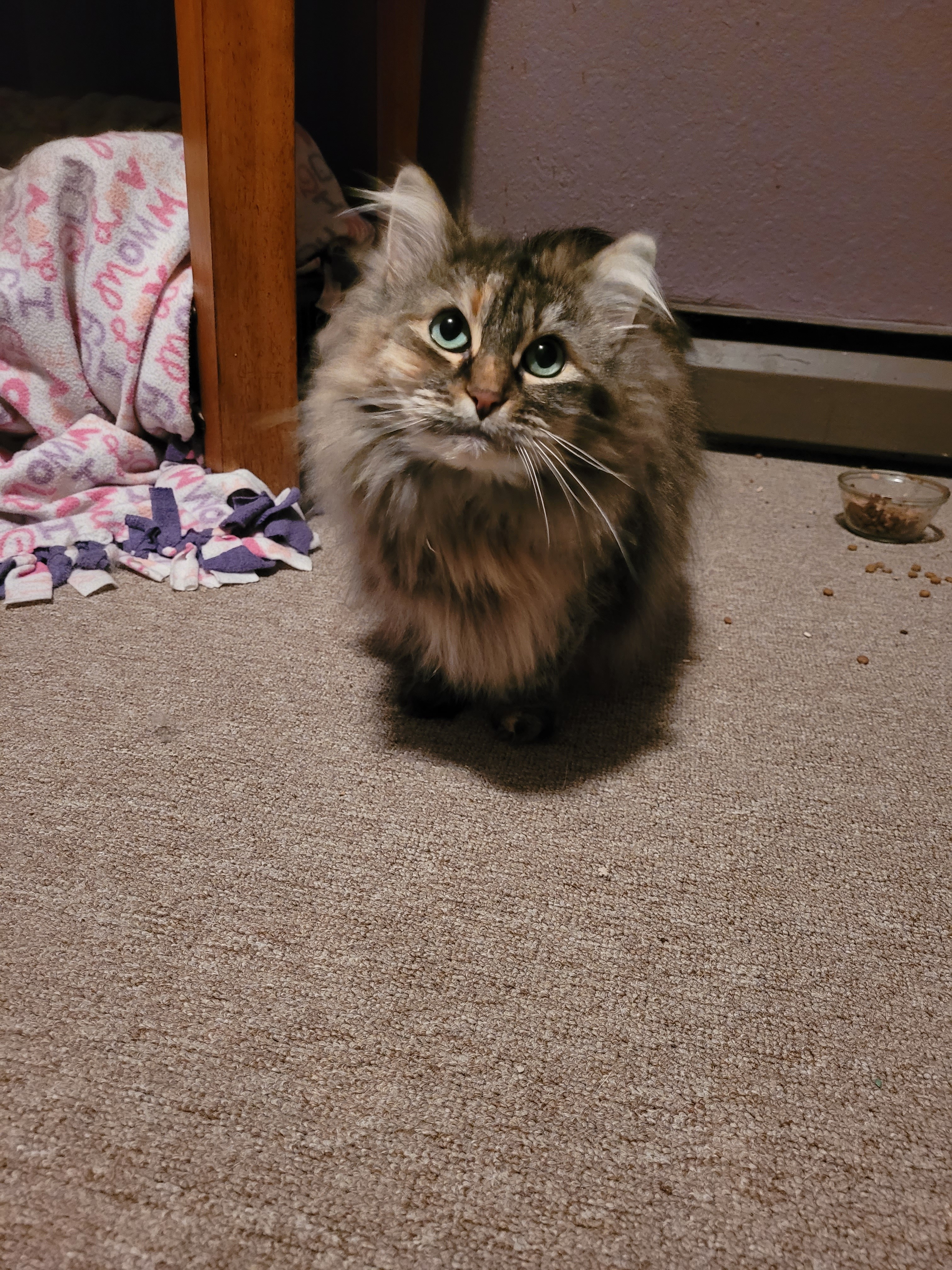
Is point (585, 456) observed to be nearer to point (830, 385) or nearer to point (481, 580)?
point (481, 580)

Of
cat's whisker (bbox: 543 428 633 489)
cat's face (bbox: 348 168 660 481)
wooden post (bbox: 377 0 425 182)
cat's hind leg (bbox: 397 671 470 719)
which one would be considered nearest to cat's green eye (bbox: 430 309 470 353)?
cat's face (bbox: 348 168 660 481)

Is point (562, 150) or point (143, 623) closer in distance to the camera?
point (143, 623)

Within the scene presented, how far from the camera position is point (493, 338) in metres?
0.95

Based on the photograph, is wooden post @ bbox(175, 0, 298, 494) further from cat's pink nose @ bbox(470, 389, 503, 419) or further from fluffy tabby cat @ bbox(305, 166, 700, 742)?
cat's pink nose @ bbox(470, 389, 503, 419)

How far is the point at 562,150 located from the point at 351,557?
154 centimetres

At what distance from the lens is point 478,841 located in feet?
3.39

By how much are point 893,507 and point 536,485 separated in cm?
127

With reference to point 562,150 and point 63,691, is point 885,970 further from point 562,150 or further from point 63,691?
point 562,150

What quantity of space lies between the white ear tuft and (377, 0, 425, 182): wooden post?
3.78ft

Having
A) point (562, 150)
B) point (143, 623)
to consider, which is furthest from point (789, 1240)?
point (562, 150)

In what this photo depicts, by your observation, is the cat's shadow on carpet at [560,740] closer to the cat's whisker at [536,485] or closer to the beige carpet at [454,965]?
the beige carpet at [454,965]

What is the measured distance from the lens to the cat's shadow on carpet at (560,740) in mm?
1162

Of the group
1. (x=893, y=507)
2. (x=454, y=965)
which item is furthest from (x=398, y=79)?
(x=454, y=965)

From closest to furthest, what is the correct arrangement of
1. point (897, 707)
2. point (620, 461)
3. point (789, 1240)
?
point (789, 1240), point (620, 461), point (897, 707)
